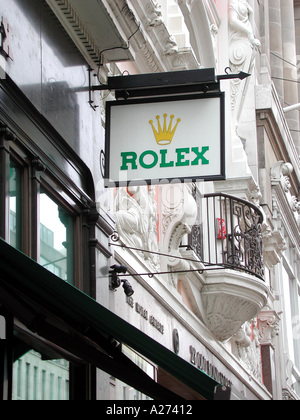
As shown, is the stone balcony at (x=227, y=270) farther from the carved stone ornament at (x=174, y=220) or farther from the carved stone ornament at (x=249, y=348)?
the carved stone ornament at (x=249, y=348)

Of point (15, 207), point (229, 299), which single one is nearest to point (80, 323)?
point (15, 207)

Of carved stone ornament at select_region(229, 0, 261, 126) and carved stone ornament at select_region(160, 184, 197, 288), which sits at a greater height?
carved stone ornament at select_region(229, 0, 261, 126)

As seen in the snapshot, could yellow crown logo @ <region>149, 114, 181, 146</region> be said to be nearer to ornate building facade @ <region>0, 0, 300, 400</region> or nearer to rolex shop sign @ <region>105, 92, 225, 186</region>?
rolex shop sign @ <region>105, 92, 225, 186</region>

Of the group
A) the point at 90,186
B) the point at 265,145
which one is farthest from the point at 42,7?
the point at 265,145

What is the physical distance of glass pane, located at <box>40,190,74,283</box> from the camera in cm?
841

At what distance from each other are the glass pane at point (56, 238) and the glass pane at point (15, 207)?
0.43 metres

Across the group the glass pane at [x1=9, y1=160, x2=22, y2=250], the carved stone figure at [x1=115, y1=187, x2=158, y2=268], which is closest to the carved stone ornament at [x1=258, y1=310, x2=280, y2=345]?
the carved stone figure at [x1=115, y1=187, x2=158, y2=268]

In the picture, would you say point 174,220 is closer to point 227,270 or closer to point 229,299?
point 227,270

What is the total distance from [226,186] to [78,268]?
1020cm

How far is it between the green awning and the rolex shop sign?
2.78 m

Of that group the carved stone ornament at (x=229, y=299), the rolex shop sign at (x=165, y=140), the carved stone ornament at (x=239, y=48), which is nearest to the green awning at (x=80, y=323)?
the rolex shop sign at (x=165, y=140)

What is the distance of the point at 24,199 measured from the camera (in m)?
7.99

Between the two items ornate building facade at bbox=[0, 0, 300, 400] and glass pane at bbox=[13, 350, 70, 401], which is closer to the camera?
ornate building facade at bbox=[0, 0, 300, 400]

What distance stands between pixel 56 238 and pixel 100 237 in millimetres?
826
